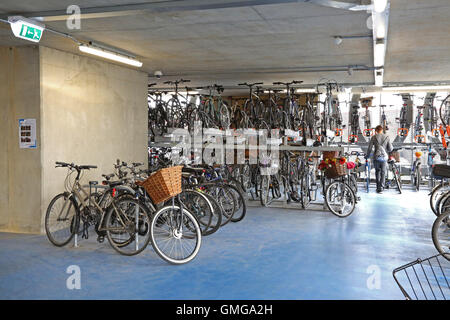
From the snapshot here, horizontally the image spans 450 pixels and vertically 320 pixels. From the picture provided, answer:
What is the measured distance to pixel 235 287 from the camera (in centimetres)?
386

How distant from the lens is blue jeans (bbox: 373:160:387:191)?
33.2 ft

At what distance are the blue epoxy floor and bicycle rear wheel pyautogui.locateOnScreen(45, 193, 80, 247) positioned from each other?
0.14 m

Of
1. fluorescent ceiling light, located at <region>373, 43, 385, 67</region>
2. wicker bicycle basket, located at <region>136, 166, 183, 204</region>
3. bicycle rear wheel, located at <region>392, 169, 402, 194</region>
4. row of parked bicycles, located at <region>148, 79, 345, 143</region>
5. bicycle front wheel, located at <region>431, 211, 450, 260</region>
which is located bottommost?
bicycle front wheel, located at <region>431, 211, 450, 260</region>

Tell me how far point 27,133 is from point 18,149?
0.98ft

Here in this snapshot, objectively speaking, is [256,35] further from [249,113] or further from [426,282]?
[249,113]

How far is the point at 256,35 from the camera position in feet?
18.6

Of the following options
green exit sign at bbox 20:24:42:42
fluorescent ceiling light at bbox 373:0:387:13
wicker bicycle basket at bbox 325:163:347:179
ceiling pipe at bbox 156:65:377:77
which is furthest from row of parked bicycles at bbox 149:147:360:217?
fluorescent ceiling light at bbox 373:0:387:13

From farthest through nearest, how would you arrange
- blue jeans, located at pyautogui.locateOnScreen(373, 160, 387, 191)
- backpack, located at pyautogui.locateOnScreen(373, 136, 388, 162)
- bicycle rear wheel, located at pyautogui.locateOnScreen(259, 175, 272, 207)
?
blue jeans, located at pyautogui.locateOnScreen(373, 160, 387, 191), backpack, located at pyautogui.locateOnScreen(373, 136, 388, 162), bicycle rear wheel, located at pyautogui.locateOnScreen(259, 175, 272, 207)

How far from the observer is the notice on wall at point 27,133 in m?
6.04

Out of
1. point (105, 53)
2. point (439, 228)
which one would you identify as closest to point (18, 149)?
point (105, 53)

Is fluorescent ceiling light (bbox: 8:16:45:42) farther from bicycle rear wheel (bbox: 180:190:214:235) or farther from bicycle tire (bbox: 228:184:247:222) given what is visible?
bicycle tire (bbox: 228:184:247:222)
